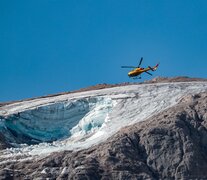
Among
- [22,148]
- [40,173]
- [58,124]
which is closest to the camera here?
[40,173]

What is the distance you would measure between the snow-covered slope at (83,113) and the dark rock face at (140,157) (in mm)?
5716

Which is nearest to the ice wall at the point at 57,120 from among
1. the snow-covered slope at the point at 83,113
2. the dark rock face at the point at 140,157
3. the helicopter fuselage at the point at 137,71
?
the snow-covered slope at the point at 83,113

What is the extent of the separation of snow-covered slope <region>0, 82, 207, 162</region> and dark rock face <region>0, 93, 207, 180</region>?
5716 mm

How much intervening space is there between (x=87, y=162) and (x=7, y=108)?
2722cm

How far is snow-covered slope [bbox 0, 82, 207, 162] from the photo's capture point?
12050cm

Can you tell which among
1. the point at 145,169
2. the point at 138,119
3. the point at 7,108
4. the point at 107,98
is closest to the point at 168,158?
the point at 145,169

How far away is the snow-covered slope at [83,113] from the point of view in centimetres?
12050

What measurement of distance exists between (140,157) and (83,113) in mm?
18602

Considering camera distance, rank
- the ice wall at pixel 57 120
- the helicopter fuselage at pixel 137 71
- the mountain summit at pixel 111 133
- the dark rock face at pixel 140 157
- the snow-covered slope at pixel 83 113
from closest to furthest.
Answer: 1. the dark rock face at pixel 140 157
2. the mountain summit at pixel 111 133
3. the snow-covered slope at pixel 83 113
4. the ice wall at pixel 57 120
5. the helicopter fuselage at pixel 137 71

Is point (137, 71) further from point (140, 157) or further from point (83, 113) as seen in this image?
point (140, 157)

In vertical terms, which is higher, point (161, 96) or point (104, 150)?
point (161, 96)

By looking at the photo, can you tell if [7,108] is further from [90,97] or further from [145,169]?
[145,169]

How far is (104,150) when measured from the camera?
110062 millimetres

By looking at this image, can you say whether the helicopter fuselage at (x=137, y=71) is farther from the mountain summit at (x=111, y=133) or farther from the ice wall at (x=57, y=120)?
the ice wall at (x=57, y=120)
